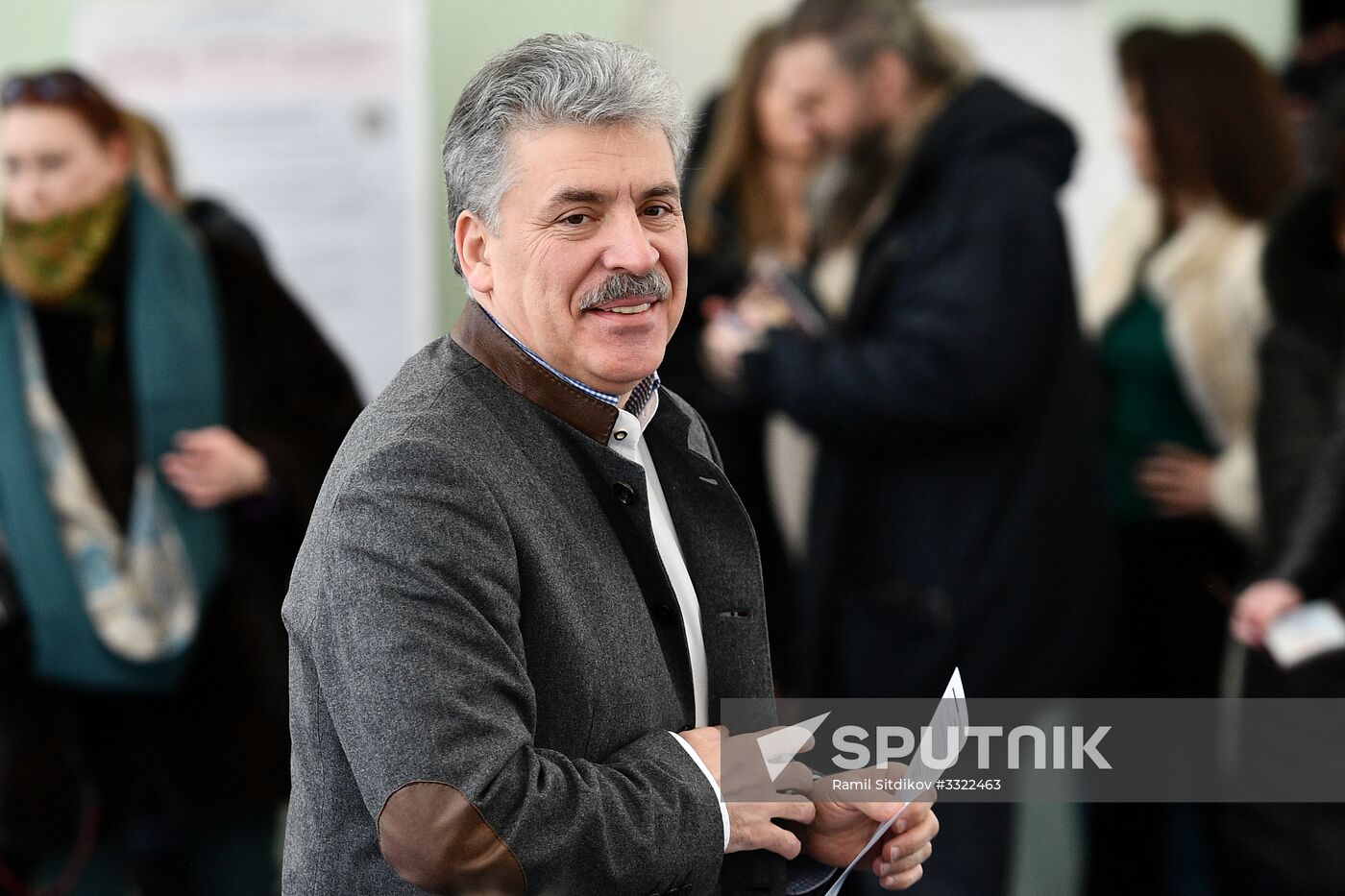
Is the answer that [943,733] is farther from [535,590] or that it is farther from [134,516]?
[134,516]

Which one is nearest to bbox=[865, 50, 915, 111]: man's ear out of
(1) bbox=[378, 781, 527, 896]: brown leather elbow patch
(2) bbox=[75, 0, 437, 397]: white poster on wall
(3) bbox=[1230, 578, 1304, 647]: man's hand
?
(3) bbox=[1230, 578, 1304, 647]: man's hand

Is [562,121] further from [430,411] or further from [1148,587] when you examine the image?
[1148,587]

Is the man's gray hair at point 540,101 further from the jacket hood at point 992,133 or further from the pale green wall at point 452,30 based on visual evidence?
the pale green wall at point 452,30

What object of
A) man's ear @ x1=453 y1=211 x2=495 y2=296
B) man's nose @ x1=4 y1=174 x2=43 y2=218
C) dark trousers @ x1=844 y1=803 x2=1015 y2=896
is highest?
man's ear @ x1=453 y1=211 x2=495 y2=296

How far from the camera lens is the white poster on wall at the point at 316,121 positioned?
14.4 feet

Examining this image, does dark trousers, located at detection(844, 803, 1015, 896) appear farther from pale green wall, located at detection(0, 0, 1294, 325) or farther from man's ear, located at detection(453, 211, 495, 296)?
pale green wall, located at detection(0, 0, 1294, 325)

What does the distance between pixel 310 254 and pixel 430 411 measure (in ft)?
10.5

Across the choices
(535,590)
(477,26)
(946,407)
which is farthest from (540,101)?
(477,26)

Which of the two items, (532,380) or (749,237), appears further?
(749,237)

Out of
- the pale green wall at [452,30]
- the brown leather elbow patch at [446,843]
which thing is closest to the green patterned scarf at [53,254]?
the pale green wall at [452,30]

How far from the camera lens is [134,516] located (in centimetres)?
295

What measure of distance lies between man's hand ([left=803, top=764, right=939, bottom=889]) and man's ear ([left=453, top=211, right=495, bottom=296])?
1.72 ft

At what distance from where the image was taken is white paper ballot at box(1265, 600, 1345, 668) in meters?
2.71

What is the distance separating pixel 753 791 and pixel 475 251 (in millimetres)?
522
